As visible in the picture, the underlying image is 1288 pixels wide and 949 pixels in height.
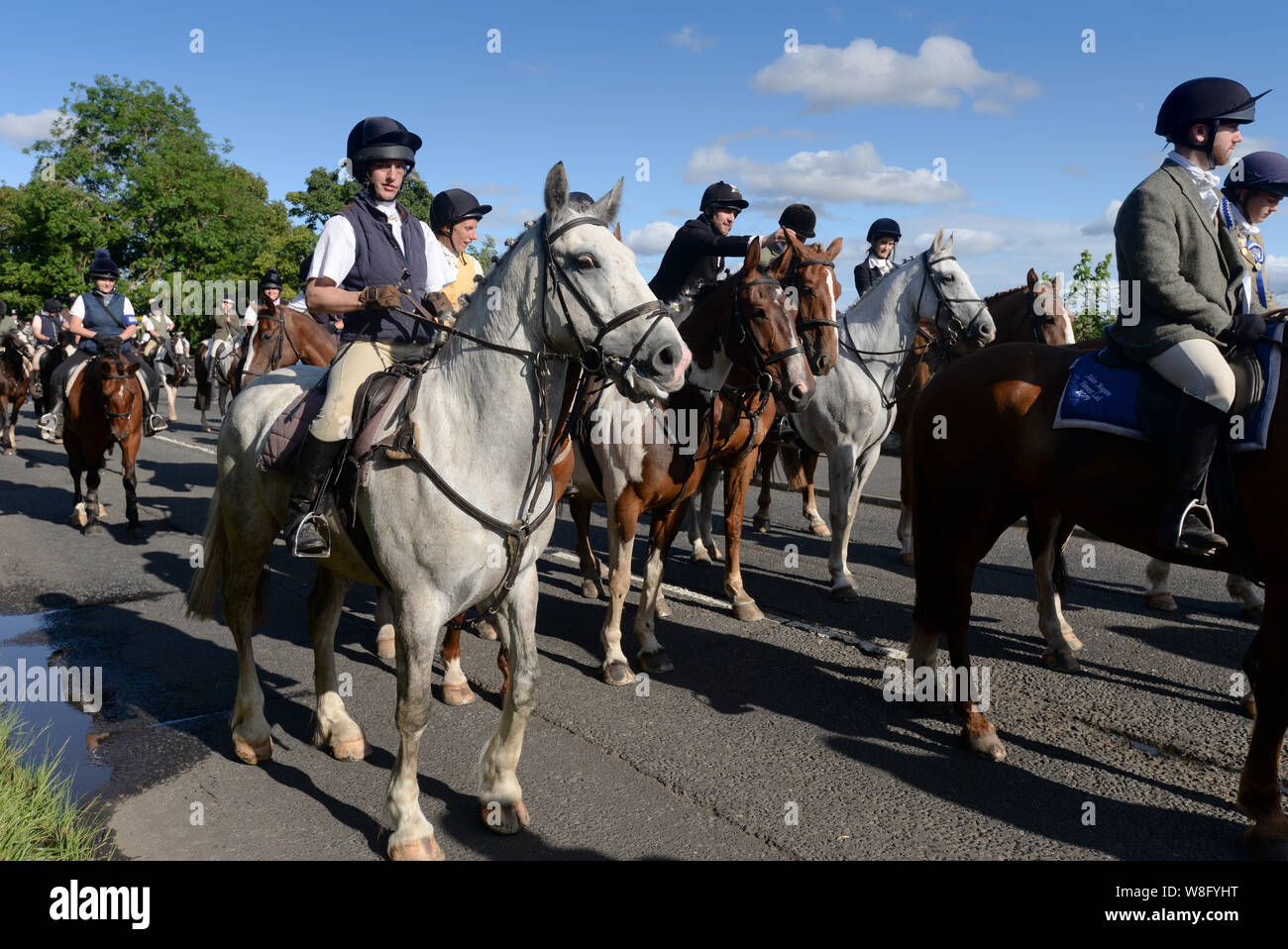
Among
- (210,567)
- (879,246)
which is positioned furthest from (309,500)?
(879,246)

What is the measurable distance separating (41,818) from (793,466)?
7.48m

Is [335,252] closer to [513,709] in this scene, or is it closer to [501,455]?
[501,455]

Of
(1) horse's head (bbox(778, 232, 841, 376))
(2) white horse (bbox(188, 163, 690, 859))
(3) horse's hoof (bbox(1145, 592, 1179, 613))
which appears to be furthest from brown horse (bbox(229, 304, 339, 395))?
(3) horse's hoof (bbox(1145, 592, 1179, 613))

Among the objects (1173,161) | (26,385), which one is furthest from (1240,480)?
(26,385)

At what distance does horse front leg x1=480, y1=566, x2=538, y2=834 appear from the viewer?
3734 millimetres

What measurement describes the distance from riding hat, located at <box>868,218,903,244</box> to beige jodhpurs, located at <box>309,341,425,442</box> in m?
9.36

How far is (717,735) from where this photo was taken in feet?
15.4

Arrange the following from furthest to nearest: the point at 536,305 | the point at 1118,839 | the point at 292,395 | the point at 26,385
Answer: the point at 26,385 < the point at 292,395 < the point at 1118,839 < the point at 536,305

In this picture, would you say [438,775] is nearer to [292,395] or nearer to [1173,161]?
[292,395]

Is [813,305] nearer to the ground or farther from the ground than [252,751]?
farther from the ground

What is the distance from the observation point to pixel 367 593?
7660 millimetres

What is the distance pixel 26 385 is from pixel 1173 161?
21483mm

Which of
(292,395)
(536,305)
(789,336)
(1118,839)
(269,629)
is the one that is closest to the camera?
(536,305)

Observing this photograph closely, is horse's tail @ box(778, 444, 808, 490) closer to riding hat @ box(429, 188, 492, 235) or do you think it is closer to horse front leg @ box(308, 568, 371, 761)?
riding hat @ box(429, 188, 492, 235)
